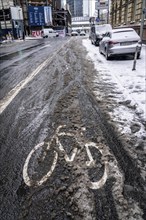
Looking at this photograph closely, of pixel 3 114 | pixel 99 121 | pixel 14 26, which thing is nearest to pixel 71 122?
pixel 99 121

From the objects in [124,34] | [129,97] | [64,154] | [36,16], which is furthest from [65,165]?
[36,16]

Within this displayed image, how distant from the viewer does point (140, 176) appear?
115 inches

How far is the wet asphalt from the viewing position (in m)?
2.44

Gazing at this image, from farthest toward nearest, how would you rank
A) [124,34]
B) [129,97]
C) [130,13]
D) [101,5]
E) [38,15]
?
[38,15] < [101,5] < [130,13] < [124,34] < [129,97]

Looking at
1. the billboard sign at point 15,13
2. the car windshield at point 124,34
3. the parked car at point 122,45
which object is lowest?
the parked car at point 122,45

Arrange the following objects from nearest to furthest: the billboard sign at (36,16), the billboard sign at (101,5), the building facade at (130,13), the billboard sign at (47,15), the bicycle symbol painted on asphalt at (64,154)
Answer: the bicycle symbol painted on asphalt at (64,154)
the building facade at (130,13)
the billboard sign at (101,5)
the billboard sign at (36,16)
the billboard sign at (47,15)

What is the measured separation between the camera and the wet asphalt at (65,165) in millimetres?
2439

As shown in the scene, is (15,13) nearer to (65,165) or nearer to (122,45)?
(122,45)

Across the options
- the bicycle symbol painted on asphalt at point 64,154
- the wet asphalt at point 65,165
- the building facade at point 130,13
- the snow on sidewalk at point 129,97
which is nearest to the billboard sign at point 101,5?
the building facade at point 130,13

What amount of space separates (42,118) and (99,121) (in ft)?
3.92

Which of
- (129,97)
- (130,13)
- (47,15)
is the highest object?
(47,15)

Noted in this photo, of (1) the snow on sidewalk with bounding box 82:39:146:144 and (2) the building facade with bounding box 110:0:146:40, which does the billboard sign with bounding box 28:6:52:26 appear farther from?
(1) the snow on sidewalk with bounding box 82:39:146:144

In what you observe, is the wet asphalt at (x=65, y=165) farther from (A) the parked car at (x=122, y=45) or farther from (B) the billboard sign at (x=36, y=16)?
(B) the billboard sign at (x=36, y=16)

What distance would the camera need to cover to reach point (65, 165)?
315 cm
